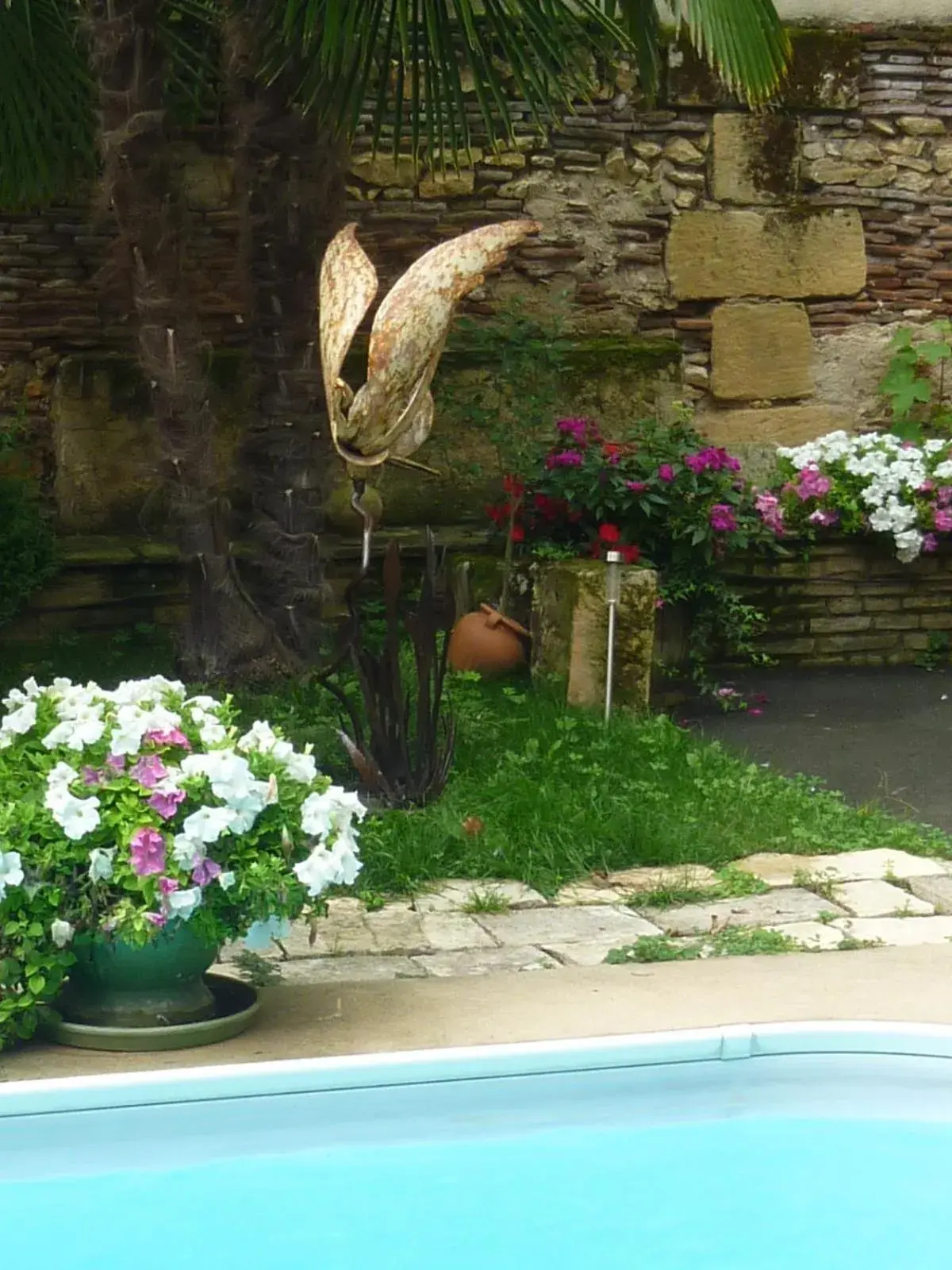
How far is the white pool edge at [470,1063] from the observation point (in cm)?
329

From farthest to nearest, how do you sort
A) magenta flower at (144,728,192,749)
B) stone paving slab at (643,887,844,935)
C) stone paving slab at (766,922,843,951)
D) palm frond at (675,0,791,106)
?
1. palm frond at (675,0,791,106)
2. stone paving slab at (643,887,844,935)
3. stone paving slab at (766,922,843,951)
4. magenta flower at (144,728,192,749)

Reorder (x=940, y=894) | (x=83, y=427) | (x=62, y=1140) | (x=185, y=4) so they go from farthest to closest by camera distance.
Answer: (x=83, y=427) → (x=185, y=4) → (x=940, y=894) → (x=62, y=1140)

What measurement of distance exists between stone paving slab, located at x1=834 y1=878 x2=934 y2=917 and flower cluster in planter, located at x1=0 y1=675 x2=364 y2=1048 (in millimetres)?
1705

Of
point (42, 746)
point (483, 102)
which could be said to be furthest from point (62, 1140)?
point (483, 102)

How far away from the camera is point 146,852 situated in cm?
345

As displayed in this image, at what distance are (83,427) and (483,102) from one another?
10.8ft

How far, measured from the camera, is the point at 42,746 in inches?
148

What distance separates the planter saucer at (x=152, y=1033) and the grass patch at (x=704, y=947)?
3.34 ft

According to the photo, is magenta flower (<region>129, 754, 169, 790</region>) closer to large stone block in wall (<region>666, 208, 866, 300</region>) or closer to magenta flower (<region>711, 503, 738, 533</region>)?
magenta flower (<region>711, 503, 738, 533</region>)

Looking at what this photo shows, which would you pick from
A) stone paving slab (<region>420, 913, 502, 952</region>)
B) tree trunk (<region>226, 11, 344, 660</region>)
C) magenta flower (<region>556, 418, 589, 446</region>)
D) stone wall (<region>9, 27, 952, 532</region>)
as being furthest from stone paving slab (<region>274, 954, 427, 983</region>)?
stone wall (<region>9, 27, 952, 532</region>)

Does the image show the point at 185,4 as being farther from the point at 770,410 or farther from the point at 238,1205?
the point at 238,1205

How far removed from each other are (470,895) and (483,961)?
51 cm

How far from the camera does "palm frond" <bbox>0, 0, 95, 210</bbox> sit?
22.2ft

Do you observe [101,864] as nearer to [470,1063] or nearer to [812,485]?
[470,1063]
